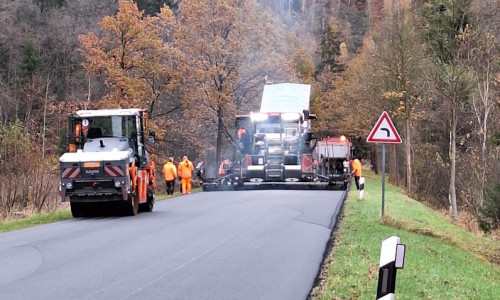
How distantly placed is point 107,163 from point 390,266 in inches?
549

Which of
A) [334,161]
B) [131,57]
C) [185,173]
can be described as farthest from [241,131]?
[131,57]

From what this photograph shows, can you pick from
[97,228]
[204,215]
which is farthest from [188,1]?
[97,228]

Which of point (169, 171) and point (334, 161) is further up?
point (169, 171)

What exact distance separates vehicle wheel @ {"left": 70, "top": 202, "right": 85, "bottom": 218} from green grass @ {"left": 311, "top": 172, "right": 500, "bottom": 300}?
281 inches

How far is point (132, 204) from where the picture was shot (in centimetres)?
1925

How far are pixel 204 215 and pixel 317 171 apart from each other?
592 inches

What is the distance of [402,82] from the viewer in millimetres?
38594

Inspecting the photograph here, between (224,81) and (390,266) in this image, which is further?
(224,81)

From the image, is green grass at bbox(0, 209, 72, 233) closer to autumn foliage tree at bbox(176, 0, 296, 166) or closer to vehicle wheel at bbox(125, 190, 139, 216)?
vehicle wheel at bbox(125, 190, 139, 216)

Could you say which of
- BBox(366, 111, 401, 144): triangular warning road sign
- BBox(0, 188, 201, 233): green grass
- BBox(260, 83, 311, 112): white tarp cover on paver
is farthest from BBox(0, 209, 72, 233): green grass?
BBox(260, 83, 311, 112): white tarp cover on paver

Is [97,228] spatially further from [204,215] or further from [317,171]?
[317,171]

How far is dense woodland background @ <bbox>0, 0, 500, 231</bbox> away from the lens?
2866 centimetres

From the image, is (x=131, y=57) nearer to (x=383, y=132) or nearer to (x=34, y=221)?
(x=34, y=221)

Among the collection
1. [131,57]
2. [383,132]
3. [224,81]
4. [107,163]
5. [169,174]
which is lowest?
[169,174]
